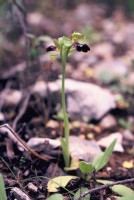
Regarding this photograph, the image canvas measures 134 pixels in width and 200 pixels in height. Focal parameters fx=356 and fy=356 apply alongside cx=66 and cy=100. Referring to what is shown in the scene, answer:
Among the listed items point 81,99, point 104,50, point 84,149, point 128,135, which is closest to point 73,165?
point 84,149

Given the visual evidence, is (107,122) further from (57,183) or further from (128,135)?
(57,183)

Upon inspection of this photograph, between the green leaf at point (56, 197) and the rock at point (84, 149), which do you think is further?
the rock at point (84, 149)

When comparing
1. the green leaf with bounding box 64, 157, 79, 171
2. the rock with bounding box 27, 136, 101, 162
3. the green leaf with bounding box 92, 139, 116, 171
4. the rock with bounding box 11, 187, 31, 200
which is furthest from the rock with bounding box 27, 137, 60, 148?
the rock with bounding box 11, 187, 31, 200

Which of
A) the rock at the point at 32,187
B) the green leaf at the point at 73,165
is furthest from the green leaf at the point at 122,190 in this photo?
the rock at the point at 32,187

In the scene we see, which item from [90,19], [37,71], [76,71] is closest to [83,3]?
[90,19]

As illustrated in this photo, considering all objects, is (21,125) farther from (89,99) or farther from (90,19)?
(90,19)

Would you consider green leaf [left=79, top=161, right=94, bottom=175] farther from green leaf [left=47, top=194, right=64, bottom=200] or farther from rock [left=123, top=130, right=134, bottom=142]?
rock [left=123, top=130, right=134, bottom=142]

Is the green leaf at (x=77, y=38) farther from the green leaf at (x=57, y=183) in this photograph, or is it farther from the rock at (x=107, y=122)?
the rock at (x=107, y=122)
